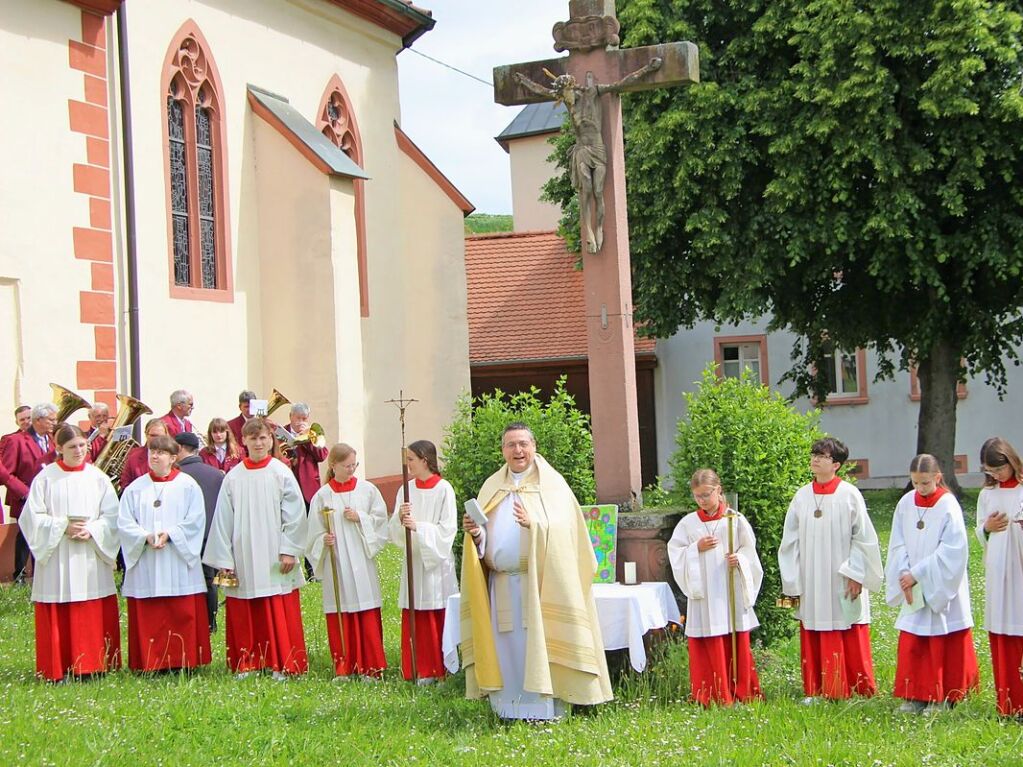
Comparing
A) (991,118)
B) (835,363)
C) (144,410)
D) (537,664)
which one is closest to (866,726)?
(537,664)

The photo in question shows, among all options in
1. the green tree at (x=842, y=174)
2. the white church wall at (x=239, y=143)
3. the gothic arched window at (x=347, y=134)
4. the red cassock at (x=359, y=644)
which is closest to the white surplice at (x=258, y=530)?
the red cassock at (x=359, y=644)

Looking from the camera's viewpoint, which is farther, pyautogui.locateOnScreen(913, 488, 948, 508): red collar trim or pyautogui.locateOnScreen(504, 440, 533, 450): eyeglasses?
pyautogui.locateOnScreen(913, 488, 948, 508): red collar trim

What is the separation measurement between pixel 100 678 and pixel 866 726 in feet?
16.8

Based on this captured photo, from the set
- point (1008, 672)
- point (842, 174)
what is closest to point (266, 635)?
point (1008, 672)

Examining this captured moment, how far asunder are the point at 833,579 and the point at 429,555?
267 centimetres

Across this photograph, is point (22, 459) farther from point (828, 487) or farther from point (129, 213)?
point (828, 487)

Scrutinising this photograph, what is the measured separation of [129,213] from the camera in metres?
13.6

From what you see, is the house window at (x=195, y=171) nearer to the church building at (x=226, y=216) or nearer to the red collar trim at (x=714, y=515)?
the church building at (x=226, y=216)

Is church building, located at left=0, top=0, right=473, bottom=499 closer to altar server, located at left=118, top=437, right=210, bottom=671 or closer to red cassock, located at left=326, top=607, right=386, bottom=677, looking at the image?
altar server, located at left=118, top=437, right=210, bottom=671

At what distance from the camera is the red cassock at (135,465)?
1087 cm

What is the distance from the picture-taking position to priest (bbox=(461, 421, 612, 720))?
7047 mm

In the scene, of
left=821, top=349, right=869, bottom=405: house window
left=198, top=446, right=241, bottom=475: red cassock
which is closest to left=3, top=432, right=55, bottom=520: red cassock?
left=198, top=446, right=241, bottom=475: red cassock

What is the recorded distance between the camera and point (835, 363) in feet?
93.9

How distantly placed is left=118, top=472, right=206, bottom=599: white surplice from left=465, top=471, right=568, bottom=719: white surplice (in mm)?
2653
